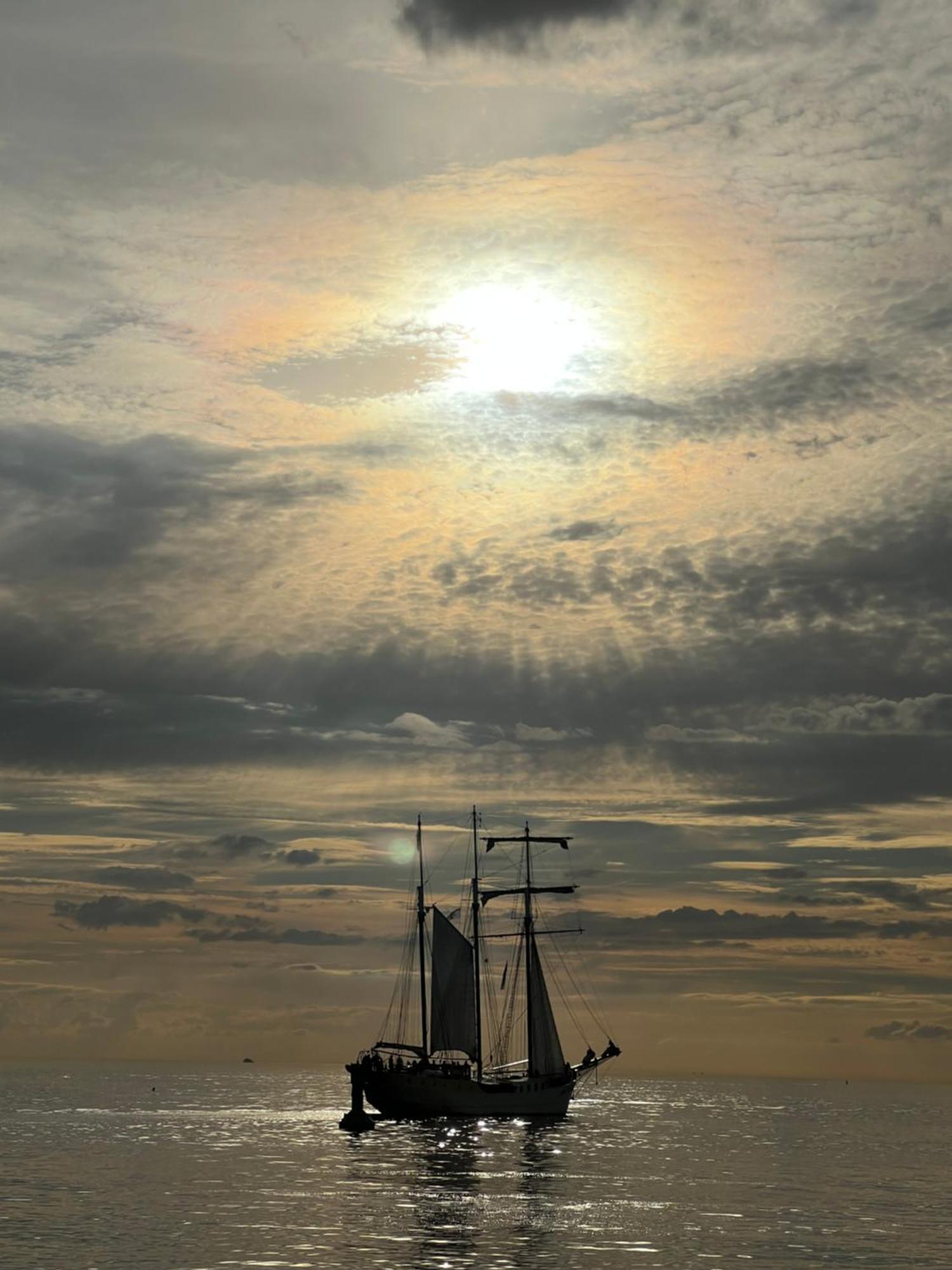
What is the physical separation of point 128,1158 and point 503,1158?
36156mm

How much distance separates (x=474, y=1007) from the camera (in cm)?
17788

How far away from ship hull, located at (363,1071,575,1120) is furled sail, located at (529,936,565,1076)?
1.79 m

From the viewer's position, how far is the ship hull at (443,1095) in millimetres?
174625

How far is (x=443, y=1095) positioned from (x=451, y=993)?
10992 millimetres

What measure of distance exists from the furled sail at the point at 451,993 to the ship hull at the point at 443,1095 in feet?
12.4

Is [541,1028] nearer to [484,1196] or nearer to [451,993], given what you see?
[451,993]

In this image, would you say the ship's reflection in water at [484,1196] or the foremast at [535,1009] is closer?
the ship's reflection in water at [484,1196]

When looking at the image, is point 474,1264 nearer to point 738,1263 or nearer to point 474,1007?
point 738,1263

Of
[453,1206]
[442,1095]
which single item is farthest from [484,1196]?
[442,1095]

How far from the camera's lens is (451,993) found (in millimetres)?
177125

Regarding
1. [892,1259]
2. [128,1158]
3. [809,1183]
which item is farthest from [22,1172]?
[892,1259]

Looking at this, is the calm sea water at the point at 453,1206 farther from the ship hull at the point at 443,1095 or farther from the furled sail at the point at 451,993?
the furled sail at the point at 451,993

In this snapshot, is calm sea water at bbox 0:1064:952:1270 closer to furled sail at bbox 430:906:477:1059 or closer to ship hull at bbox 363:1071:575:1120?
ship hull at bbox 363:1071:575:1120

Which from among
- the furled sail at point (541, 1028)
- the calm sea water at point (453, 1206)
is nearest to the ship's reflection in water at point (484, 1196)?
the calm sea water at point (453, 1206)
